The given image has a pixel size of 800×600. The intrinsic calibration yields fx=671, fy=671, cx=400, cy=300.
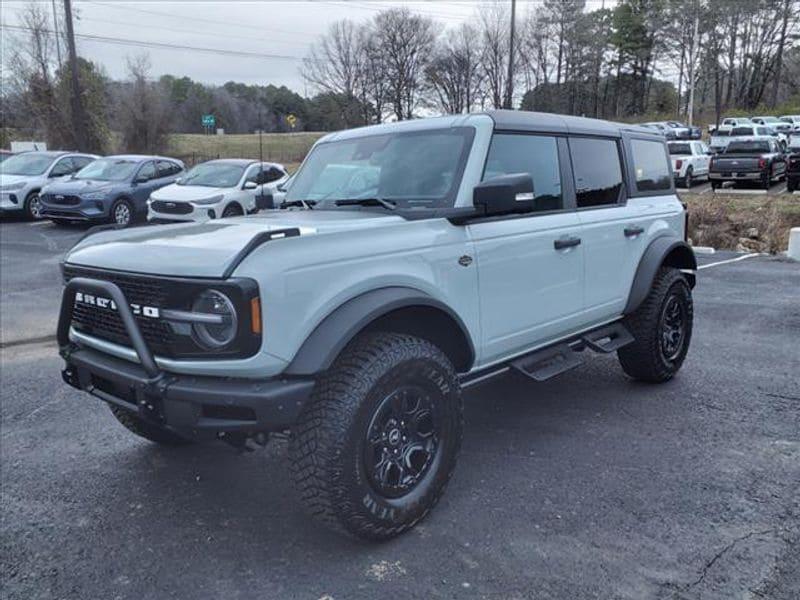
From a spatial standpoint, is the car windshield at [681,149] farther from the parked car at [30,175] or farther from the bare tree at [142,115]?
the bare tree at [142,115]

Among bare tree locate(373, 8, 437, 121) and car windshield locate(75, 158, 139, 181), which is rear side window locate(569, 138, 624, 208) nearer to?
car windshield locate(75, 158, 139, 181)

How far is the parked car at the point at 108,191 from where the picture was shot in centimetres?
1484

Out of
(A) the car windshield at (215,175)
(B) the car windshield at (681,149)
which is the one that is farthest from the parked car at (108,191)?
(B) the car windshield at (681,149)

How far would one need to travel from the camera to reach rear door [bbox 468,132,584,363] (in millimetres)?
3650

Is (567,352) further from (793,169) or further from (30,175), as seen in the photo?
(793,169)

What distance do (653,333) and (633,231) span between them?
79 cm

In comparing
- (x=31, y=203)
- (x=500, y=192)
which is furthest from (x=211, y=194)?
(x=500, y=192)

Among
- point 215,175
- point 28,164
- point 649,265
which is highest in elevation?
point 28,164

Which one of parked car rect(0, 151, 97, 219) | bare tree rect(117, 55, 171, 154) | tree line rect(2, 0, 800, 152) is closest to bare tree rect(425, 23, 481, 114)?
tree line rect(2, 0, 800, 152)

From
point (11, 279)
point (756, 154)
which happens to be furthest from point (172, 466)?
point (756, 154)

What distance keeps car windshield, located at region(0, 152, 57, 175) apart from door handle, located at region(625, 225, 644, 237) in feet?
54.5

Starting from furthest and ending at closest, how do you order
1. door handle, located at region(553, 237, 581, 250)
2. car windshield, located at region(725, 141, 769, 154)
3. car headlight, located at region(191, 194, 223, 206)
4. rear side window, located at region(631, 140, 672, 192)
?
1. car windshield, located at region(725, 141, 769, 154)
2. car headlight, located at region(191, 194, 223, 206)
3. rear side window, located at region(631, 140, 672, 192)
4. door handle, located at region(553, 237, 581, 250)

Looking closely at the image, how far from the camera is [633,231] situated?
4.83 meters

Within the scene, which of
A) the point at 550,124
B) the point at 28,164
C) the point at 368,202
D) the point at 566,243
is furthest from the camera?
the point at 28,164
